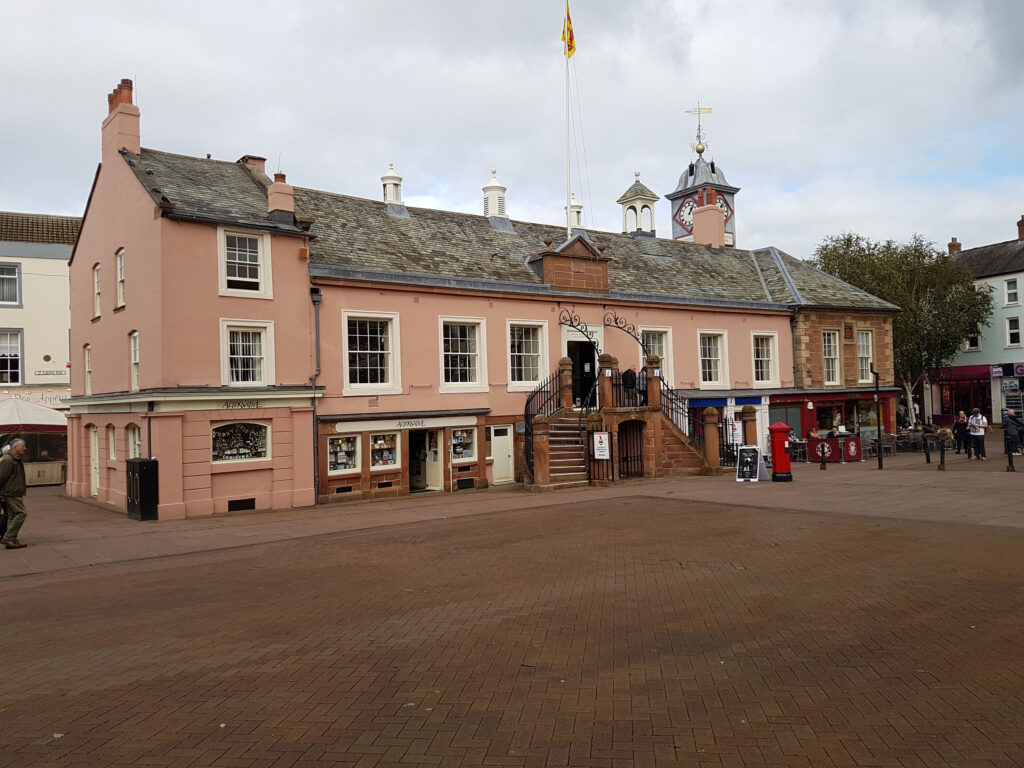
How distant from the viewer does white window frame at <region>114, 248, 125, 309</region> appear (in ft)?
69.8

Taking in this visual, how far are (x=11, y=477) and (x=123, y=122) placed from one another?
39.3 feet

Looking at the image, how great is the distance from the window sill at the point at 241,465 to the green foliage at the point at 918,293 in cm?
3395

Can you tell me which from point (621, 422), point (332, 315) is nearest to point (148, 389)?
point (332, 315)

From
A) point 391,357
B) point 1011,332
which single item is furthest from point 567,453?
point 1011,332

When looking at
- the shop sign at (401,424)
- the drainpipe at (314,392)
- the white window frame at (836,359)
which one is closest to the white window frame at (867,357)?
the white window frame at (836,359)

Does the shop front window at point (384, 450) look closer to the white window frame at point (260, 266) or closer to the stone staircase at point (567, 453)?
the stone staircase at point (567, 453)

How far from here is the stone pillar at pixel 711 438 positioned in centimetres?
2348

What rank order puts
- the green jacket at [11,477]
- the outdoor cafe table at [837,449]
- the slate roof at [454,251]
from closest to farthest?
1. the green jacket at [11,477]
2. the slate roof at [454,251]
3. the outdoor cafe table at [837,449]

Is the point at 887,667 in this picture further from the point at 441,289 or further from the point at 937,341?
the point at 937,341

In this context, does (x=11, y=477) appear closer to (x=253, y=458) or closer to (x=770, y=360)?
(x=253, y=458)

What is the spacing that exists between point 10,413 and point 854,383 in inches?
1263

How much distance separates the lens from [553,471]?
2209 cm

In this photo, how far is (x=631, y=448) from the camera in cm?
2373

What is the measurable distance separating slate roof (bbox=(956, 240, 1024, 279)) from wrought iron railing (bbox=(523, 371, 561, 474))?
35163mm
